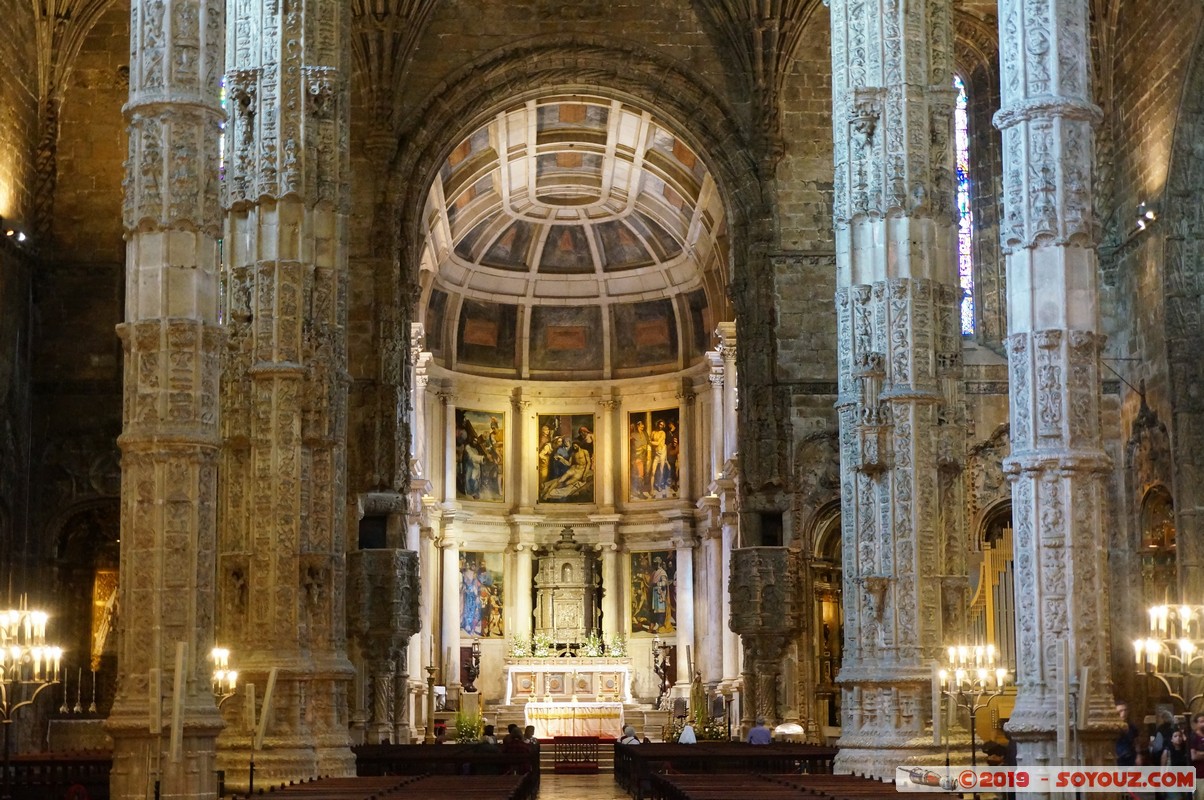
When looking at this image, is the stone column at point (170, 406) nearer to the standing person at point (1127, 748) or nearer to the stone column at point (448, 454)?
the standing person at point (1127, 748)

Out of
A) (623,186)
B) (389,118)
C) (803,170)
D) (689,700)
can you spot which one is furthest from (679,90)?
(689,700)

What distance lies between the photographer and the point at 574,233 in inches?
1922

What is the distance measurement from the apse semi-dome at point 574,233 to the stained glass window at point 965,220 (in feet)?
19.7

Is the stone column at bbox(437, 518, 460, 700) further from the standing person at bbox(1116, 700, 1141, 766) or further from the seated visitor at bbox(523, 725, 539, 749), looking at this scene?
the standing person at bbox(1116, 700, 1141, 766)

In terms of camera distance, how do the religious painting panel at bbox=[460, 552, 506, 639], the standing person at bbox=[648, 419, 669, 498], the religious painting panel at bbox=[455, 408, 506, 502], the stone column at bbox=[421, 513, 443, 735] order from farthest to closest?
the standing person at bbox=[648, 419, 669, 498]
the religious painting panel at bbox=[455, 408, 506, 502]
the religious painting panel at bbox=[460, 552, 506, 639]
the stone column at bbox=[421, 513, 443, 735]

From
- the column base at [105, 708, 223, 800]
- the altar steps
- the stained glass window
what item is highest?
Result: the stained glass window

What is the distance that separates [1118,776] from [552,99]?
86.6 feet

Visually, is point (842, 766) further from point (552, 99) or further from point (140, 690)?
point (552, 99)

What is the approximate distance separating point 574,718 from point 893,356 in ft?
88.3

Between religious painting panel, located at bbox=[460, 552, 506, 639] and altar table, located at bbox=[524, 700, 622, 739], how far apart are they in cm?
384

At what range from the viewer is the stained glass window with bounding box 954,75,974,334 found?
35938mm

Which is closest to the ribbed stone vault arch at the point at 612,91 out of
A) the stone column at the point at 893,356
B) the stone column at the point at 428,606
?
the stone column at the point at 428,606

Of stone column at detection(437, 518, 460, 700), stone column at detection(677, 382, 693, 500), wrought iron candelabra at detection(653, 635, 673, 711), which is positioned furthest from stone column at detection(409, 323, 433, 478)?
wrought iron candelabra at detection(653, 635, 673, 711)

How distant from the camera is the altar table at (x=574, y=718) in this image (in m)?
45.4
